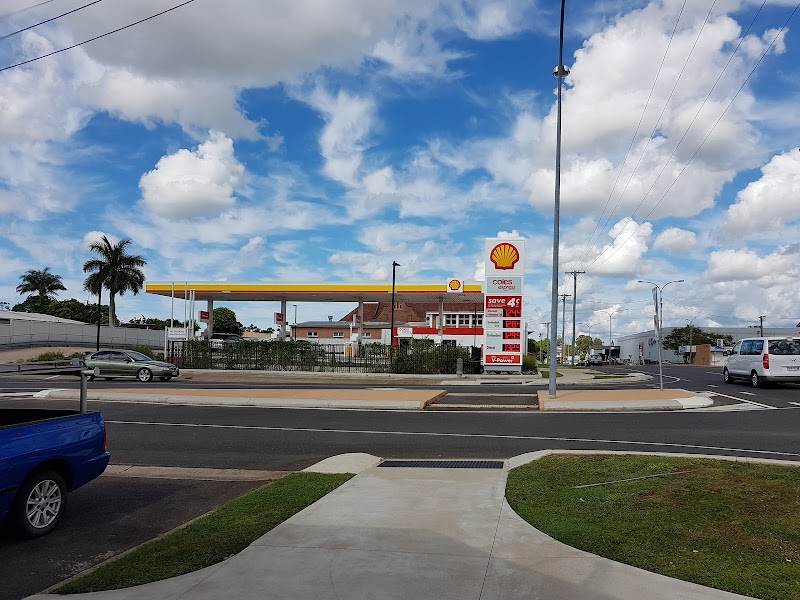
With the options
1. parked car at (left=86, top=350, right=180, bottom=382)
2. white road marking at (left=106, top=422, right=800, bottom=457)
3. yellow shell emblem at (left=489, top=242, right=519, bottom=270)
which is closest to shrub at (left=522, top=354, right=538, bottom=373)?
yellow shell emblem at (left=489, top=242, right=519, bottom=270)

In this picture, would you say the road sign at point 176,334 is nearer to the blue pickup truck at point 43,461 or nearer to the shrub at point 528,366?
the shrub at point 528,366

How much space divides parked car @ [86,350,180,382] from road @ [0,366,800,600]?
1120 cm

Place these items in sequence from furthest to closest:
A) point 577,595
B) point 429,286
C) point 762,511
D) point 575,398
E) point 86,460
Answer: point 429,286
point 575,398
point 86,460
point 762,511
point 577,595

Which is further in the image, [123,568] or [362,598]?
[123,568]

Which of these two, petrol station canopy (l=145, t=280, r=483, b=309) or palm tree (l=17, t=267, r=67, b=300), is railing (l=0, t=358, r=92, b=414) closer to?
petrol station canopy (l=145, t=280, r=483, b=309)

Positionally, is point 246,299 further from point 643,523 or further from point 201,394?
point 643,523

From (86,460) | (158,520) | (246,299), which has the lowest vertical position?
(158,520)

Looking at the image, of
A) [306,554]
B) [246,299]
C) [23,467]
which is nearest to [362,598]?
[306,554]

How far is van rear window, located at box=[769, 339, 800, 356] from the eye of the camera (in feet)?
78.5

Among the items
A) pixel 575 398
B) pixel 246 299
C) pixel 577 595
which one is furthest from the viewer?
pixel 246 299

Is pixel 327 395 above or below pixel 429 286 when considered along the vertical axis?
below

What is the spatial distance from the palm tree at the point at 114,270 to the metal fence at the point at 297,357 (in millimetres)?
25921

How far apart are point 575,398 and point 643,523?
1470 cm

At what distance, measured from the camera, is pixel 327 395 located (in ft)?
71.1
